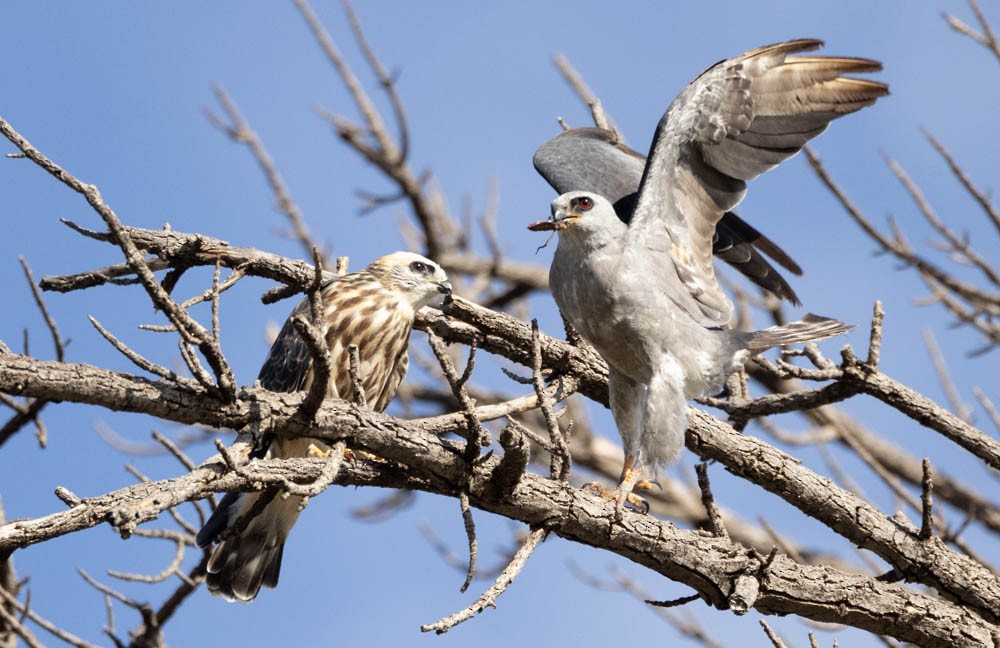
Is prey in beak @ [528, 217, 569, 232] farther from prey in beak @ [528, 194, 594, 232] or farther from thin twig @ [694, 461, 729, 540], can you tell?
thin twig @ [694, 461, 729, 540]

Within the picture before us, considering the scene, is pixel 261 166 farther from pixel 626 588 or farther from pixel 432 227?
pixel 626 588

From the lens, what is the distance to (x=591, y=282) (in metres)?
4.56

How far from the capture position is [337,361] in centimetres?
520

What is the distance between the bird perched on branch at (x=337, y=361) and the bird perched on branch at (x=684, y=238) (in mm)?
1026

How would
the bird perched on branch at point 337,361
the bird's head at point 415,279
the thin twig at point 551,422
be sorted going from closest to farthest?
the thin twig at point 551,422 < the bird perched on branch at point 337,361 < the bird's head at point 415,279

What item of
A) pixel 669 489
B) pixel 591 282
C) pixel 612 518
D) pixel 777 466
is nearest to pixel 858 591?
pixel 777 466

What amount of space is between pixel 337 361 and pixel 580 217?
56.6 inches

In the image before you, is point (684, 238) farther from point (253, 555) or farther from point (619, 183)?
point (253, 555)

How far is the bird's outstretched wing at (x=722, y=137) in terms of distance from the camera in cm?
469

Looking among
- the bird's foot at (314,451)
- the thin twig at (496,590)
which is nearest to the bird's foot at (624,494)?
the thin twig at (496,590)

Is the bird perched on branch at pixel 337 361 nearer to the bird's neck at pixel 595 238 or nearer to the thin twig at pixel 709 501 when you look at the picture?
the bird's neck at pixel 595 238

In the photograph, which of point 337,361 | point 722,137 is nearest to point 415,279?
point 337,361

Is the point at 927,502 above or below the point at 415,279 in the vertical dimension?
below

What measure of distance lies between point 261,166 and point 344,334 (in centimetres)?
564
